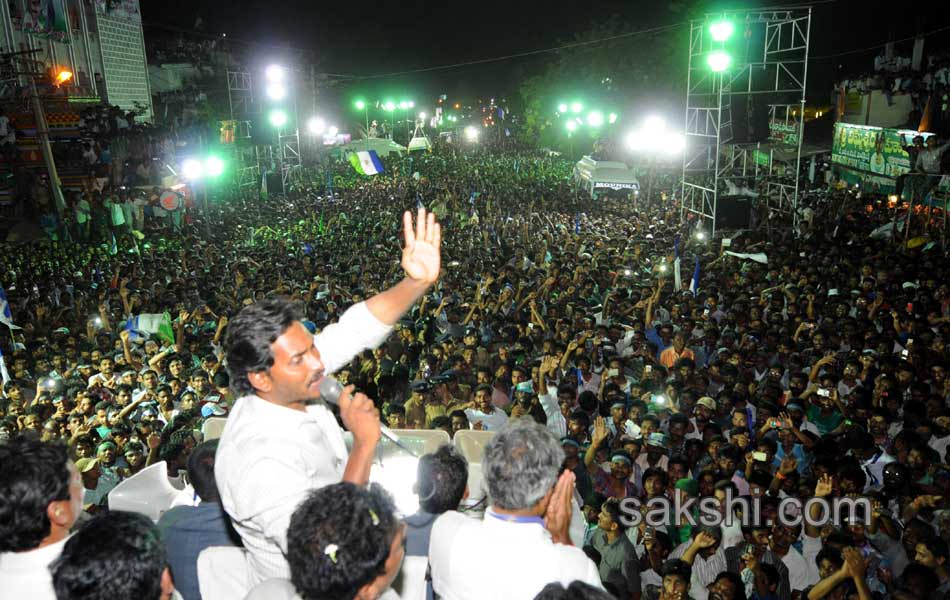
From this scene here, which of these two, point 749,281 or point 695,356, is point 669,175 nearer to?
point 749,281

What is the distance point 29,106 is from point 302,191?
275 inches

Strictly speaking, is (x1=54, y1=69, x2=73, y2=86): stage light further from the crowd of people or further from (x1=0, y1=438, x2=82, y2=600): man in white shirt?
(x1=0, y1=438, x2=82, y2=600): man in white shirt

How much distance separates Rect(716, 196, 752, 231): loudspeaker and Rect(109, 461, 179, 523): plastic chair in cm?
1275

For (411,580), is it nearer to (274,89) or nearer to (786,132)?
(274,89)

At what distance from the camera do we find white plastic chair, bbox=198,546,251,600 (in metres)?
2.10

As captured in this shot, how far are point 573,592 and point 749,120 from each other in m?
14.2

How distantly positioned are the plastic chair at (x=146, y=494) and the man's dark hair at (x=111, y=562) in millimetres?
1127

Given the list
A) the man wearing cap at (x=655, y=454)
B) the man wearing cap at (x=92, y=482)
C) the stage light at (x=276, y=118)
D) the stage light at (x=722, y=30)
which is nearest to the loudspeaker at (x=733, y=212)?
the stage light at (x=722, y=30)

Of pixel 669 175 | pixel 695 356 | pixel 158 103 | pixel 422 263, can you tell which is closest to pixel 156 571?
pixel 422 263

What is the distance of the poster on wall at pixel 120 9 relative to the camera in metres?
22.5

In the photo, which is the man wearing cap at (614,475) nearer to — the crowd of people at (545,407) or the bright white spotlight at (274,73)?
the crowd of people at (545,407)

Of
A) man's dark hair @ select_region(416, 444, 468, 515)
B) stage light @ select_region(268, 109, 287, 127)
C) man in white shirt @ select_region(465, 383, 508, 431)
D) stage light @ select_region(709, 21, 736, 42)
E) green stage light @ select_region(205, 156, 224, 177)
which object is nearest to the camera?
man's dark hair @ select_region(416, 444, 468, 515)

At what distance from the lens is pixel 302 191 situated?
69.4 feet

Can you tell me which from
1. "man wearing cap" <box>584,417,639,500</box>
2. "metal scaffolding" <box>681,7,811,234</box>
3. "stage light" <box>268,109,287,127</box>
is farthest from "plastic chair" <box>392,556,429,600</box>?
"stage light" <box>268,109,287,127</box>
